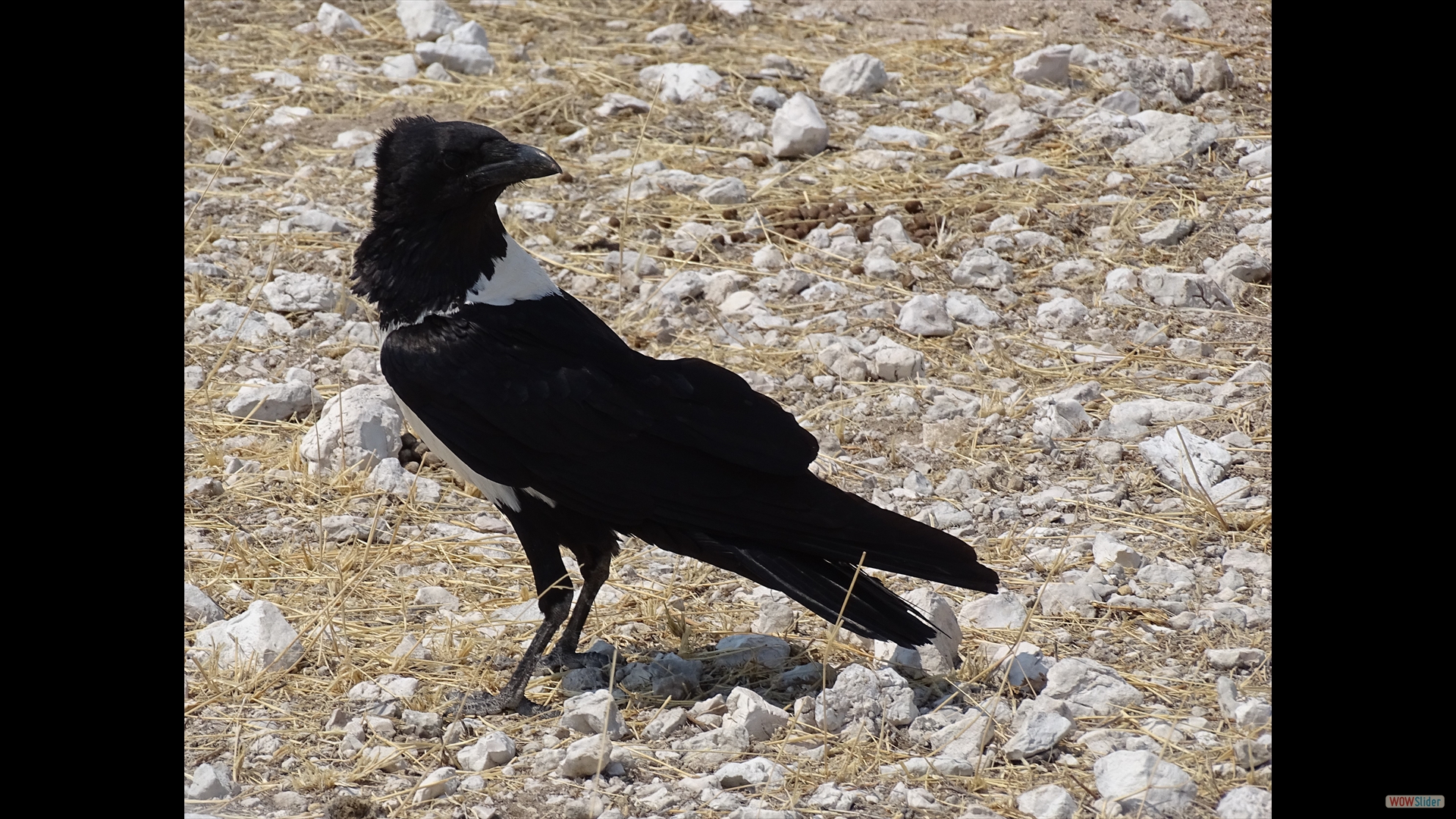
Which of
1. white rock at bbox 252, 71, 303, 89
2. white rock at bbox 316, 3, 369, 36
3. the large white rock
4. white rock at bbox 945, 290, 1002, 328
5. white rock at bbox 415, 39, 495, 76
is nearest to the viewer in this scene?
white rock at bbox 945, 290, 1002, 328

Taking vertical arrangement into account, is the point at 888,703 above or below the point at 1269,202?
below

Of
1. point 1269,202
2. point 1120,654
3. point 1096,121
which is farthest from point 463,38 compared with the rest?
point 1120,654

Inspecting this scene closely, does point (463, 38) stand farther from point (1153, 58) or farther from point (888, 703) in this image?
point (888, 703)

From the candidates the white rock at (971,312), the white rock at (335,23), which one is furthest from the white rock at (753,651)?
the white rock at (335,23)

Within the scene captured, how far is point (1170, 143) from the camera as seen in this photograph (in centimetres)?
730

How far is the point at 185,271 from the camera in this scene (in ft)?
21.6

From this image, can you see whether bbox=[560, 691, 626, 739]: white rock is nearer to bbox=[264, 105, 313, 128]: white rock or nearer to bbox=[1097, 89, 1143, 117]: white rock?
bbox=[1097, 89, 1143, 117]: white rock

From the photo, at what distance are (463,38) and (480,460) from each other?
5602mm

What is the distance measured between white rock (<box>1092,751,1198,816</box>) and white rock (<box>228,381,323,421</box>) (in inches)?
136

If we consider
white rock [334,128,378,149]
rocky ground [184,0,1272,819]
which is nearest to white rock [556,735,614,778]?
rocky ground [184,0,1272,819]

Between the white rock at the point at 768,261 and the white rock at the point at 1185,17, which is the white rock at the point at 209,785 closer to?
the white rock at the point at 768,261

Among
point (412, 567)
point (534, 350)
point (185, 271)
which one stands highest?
point (534, 350)

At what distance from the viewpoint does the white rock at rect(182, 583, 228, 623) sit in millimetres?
4203

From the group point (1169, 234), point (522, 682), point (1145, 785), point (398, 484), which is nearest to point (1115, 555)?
point (1145, 785)
